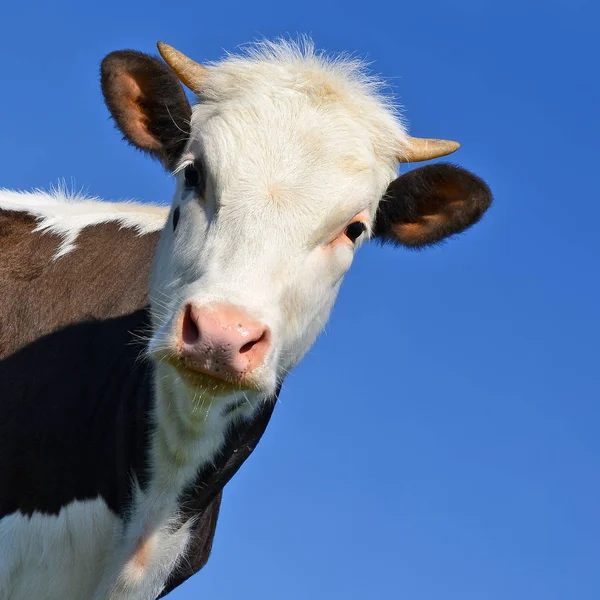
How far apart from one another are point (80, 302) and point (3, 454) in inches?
45.8

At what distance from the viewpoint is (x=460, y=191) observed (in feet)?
20.5

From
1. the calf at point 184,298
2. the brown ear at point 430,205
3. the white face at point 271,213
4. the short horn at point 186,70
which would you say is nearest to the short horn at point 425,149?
the calf at point 184,298

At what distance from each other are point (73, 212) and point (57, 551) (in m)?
2.70

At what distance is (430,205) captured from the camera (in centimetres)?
636

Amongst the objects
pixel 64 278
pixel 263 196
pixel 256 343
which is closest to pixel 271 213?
pixel 263 196

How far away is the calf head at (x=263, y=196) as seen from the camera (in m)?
4.69

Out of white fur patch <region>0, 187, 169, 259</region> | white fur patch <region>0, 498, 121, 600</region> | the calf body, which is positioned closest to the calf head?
the calf body

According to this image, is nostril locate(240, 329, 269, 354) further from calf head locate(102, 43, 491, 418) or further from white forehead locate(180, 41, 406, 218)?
white forehead locate(180, 41, 406, 218)

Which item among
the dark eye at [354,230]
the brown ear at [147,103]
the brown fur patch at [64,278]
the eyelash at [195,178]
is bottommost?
the brown fur patch at [64,278]

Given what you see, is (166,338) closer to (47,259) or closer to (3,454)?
(3,454)

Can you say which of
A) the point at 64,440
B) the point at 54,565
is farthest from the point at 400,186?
the point at 54,565

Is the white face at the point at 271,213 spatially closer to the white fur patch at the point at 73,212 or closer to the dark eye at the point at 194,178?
the dark eye at the point at 194,178

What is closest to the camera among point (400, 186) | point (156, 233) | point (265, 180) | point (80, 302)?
point (265, 180)

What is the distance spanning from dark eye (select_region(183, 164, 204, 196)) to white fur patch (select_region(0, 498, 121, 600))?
1.92 m
